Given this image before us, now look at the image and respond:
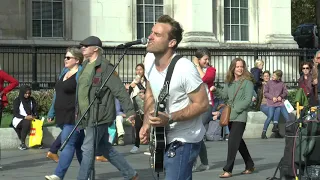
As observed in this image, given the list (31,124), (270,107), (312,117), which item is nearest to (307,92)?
(270,107)

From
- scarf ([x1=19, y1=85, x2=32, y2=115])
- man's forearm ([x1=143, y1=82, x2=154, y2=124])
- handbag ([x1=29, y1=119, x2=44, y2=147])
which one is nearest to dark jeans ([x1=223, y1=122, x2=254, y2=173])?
man's forearm ([x1=143, y1=82, x2=154, y2=124])

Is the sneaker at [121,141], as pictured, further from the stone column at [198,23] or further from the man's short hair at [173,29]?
the man's short hair at [173,29]

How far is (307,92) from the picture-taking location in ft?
60.7

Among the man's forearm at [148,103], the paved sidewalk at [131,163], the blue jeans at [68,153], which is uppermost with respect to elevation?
the man's forearm at [148,103]

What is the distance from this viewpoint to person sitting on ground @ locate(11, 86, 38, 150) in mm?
17438

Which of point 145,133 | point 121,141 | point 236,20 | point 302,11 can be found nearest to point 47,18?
point 236,20

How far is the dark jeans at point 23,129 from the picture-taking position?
57.1 ft

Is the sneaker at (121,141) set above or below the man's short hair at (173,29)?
below

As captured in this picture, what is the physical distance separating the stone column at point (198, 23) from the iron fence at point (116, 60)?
0.66 m

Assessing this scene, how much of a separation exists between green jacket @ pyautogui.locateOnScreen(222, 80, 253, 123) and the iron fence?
391 inches

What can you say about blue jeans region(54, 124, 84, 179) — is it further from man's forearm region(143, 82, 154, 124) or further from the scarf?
the scarf

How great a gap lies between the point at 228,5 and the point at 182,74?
20598mm

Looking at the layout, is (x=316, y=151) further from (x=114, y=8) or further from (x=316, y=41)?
(x=316, y=41)

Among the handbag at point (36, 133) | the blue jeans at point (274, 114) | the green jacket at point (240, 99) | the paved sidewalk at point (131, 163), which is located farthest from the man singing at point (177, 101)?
the blue jeans at point (274, 114)
